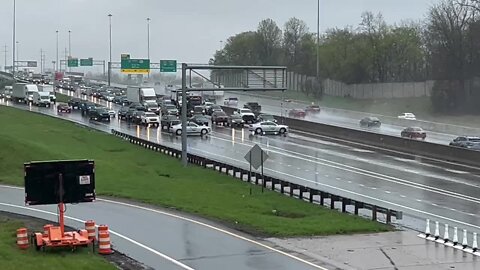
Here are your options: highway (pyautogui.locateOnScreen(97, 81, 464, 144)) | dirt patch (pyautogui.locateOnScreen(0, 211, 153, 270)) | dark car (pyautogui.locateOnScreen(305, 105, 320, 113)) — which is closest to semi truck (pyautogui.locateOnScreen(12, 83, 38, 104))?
highway (pyautogui.locateOnScreen(97, 81, 464, 144))

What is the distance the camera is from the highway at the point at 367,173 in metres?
35.2

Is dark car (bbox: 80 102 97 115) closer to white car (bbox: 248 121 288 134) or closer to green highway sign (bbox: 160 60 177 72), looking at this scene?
green highway sign (bbox: 160 60 177 72)

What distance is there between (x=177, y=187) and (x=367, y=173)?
1392 cm

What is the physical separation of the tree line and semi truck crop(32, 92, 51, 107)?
122 ft

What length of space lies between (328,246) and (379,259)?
95.1 inches

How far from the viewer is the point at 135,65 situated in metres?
109

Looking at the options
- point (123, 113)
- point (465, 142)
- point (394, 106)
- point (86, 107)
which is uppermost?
point (394, 106)

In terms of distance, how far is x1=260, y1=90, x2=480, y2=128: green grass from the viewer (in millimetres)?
94819

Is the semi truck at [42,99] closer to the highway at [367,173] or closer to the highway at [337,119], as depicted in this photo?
→ the highway at [337,119]

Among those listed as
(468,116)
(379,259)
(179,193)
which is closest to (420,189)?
(179,193)

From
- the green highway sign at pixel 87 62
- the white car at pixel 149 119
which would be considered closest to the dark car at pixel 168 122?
the white car at pixel 149 119

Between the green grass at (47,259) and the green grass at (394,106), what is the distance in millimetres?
74577

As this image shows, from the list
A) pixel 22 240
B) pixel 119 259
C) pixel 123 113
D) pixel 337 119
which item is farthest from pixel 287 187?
pixel 123 113

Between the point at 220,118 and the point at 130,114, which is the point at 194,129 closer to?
the point at 220,118
